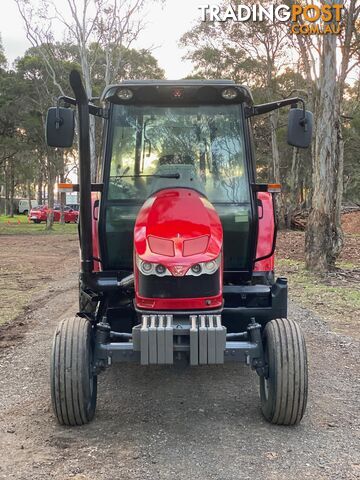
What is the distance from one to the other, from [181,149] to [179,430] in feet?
A: 7.81

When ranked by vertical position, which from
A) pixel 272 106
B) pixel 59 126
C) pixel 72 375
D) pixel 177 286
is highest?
pixel 272 106

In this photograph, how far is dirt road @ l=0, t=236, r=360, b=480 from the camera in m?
3.38

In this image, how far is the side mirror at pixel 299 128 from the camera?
14.9ft

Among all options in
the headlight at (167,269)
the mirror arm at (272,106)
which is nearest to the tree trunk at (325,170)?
the mirror arm at (272,106)

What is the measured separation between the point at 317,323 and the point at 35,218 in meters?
37.2

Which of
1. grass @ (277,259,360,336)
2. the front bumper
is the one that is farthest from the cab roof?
grass @ (277,259,360,336)

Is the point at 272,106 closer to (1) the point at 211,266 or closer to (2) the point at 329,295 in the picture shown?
(1) the point at 211,266

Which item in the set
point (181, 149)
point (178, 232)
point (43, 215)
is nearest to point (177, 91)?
point (181, 149)

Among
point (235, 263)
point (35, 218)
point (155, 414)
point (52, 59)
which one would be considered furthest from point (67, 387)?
point (35, 218)

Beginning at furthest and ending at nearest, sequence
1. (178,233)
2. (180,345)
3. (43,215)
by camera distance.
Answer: (43,215), (178,233), (180,345)

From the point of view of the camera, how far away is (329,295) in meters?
9.60

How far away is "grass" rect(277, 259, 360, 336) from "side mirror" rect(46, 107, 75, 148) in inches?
180

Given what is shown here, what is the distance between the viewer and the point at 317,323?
753 centimetres

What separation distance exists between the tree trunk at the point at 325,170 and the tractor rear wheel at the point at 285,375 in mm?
8171
